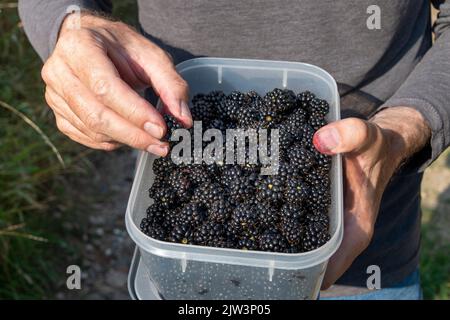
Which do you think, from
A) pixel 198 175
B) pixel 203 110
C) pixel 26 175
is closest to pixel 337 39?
pixel 203 110

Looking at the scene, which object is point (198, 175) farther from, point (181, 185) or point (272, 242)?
point (272, 242)

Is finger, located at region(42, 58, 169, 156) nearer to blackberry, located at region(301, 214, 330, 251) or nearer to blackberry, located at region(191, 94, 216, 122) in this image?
blackberry, located at region(191, 94, 216, 122)

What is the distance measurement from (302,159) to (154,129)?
32 centimetres

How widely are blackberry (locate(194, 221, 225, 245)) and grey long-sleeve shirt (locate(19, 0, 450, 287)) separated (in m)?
0.48

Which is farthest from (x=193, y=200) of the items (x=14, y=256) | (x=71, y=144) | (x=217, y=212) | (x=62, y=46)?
(x=71, y=144)

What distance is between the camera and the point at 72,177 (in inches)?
103

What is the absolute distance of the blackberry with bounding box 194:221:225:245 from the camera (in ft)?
3.71

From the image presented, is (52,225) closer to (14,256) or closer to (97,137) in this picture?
(14,256)

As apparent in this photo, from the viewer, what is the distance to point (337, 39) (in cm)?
135

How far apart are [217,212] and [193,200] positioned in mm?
73

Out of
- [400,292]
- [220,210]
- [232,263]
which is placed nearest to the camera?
[232,263]

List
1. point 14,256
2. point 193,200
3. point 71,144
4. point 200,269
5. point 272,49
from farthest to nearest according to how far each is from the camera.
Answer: point 71,144
point 14,256
point 272,49
point 193,200
point 200,269

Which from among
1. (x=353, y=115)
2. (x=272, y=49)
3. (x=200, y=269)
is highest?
(x=272, y=49)

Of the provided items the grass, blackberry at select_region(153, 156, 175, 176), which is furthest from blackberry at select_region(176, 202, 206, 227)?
the grass
